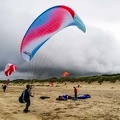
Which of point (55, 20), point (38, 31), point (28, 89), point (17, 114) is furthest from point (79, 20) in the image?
point (17, 114)

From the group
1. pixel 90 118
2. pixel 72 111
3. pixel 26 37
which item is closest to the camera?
pixel 90 118

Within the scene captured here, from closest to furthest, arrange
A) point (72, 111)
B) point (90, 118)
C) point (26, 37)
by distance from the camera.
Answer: point (90, 118) < point (26, 37) < point (72, 111)

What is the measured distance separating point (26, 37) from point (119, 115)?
6.28 metres

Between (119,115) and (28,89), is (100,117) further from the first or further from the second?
(28,89)

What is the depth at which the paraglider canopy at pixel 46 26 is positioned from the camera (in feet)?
44.3

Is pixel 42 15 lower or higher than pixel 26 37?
higher

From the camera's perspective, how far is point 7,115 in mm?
14391

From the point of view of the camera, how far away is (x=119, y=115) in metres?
14.2

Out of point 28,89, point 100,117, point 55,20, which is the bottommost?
point 100,117

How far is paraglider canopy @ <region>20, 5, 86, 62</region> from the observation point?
13.5 m

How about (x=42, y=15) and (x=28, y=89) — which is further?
(x=28, y=89)

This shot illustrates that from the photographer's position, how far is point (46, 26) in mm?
13711

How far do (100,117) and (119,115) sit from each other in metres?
1.17

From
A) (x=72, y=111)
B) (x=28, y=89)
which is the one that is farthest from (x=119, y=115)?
(x=28, y=89)
